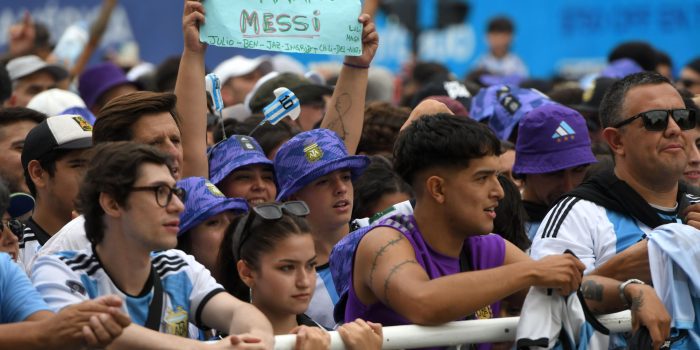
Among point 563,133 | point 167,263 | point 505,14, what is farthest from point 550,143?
point 505,14

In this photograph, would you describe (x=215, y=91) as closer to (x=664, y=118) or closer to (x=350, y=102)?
(x=350, y=102)

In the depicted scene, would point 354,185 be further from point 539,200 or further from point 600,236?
point 600,236

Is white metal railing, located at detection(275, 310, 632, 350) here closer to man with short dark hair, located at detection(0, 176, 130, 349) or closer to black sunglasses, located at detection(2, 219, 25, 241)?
man with short dark hair, located at detection(0, 176, 130, 349)

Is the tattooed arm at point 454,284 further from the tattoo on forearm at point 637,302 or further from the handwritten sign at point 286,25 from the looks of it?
the handwritten sign at point 286,25

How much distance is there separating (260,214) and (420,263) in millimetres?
658

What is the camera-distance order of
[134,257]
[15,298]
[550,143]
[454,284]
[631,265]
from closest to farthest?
1. [15,298]
2. [134,257]
3. [454,284]
4. [631,265]
5. [550,143]

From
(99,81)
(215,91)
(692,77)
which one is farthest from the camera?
(692,77)

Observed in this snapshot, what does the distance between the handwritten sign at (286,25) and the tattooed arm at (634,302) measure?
189 centimetres

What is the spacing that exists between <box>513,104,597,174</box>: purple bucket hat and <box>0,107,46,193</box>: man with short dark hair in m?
2.64

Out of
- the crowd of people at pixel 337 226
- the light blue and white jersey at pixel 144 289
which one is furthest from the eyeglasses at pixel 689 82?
the light blue and white jersey at pixel 144 289

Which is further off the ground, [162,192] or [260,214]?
[162,192]

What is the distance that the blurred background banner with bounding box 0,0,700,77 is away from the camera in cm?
1852

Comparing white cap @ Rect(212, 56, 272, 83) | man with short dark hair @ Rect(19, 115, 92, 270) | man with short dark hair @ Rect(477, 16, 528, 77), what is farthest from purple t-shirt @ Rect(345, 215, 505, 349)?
man with short dark hair @ Rect(477, 16, 528, 77)

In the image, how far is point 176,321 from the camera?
461 centimetres
